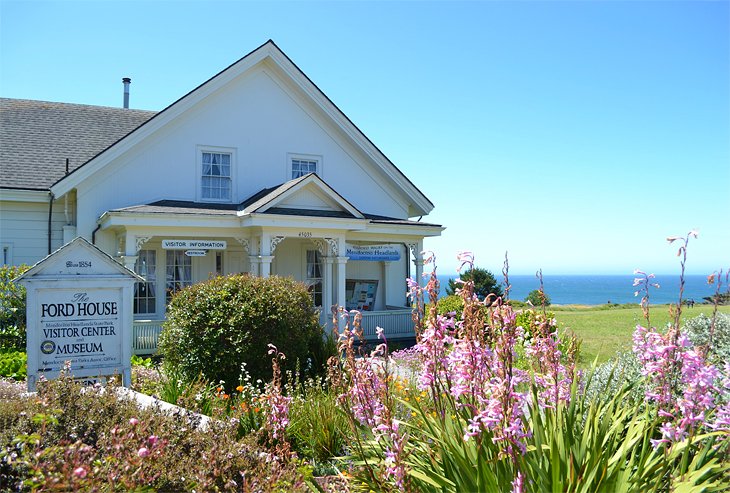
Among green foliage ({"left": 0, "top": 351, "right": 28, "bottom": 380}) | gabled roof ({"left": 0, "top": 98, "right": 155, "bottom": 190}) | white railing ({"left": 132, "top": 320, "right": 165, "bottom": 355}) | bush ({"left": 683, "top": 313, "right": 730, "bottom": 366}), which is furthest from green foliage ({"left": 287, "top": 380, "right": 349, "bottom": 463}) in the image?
gabled roof ({"left": 0, "top": 98, "right": 155, "bottom": 190})

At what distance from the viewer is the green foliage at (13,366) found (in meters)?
10.7

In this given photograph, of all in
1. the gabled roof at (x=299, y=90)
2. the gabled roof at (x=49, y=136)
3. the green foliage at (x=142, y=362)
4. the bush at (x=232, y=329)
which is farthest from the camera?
the gabled roof at (x=49, y=136)

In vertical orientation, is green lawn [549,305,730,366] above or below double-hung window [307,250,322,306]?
below

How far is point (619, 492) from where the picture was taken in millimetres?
3459

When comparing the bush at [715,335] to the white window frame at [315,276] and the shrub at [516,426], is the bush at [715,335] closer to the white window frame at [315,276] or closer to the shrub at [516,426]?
the shrub at [516,426]

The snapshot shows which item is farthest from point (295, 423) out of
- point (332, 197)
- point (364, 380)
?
point (332, 197)

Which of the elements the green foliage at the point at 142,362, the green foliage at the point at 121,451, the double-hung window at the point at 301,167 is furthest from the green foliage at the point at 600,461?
the double-hung window at the point at 301,167

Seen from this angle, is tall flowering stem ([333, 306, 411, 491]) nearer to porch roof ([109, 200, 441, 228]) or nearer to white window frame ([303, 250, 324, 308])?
porch roof ([109, 200, 441, 228])

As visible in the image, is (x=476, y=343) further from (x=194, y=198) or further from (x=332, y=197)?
(x=194, y=198)

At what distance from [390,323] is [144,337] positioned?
7150 mm

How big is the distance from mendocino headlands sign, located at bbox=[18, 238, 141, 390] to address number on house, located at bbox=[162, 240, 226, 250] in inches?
241

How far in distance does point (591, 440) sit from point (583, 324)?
20218 mm

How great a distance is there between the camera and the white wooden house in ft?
52.5

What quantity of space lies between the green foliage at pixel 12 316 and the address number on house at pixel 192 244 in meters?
3.40
